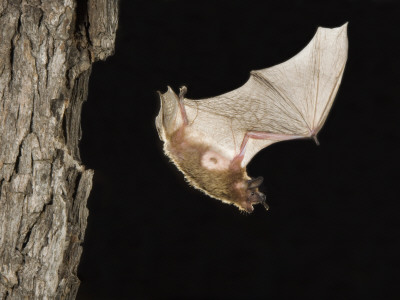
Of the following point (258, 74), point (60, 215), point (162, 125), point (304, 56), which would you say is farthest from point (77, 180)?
point (304, 56)

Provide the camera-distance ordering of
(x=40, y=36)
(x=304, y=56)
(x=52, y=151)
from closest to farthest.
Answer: (x=40, y=36), (x=52, y=151), (x=304, y=56)

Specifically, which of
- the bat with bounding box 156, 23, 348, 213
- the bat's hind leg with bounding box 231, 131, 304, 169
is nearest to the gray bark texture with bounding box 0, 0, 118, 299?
the bat with bounding box 156, 23, 348, 213

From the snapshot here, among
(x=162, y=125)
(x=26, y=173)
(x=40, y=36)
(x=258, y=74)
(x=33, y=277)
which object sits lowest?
(x=33, y=277)

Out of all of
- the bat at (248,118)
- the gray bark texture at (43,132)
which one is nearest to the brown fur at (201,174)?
the bat at (248,118)

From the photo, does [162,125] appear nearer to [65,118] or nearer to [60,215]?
[65,118]

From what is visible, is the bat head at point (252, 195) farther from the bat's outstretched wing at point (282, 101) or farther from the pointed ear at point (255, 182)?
the bat's outstretched wing at point (282, 101)

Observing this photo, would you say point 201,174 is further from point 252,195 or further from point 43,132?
point 43,132
